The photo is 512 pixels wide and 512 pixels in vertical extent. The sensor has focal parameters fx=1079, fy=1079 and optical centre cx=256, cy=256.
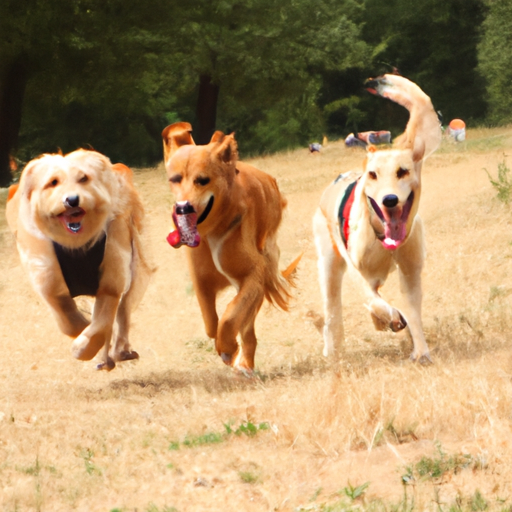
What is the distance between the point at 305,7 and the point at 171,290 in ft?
65.1

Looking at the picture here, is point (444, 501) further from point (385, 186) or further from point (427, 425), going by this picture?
point (385, 186)

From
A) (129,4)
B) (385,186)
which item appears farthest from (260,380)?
(129,4)

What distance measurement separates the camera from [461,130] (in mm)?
27484

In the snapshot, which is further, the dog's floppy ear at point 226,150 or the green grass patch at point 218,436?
the dog's floppy ear at point 226,150

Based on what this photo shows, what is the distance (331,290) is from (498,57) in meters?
29.4

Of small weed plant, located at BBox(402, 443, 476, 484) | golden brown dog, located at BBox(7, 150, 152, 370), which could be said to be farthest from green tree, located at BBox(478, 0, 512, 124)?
small weed plant, located at BBox(402, 443, 476, 484)

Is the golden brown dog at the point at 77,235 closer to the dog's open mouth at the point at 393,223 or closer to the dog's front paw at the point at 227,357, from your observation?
the dog's front paw at the point at 227,357

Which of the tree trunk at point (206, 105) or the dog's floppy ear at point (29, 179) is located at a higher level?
the dog's floppy ear at point (29, 179)

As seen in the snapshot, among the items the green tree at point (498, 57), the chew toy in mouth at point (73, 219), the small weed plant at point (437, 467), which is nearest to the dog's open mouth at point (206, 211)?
the chew toy in mouth at point (73, 219)

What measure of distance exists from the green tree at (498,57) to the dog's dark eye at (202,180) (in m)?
28.4

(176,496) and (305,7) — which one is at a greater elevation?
(305,7)

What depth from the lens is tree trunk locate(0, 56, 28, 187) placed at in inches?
924

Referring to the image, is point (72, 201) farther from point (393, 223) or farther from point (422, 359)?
point (422, 359)

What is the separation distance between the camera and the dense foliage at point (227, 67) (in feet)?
76.9
